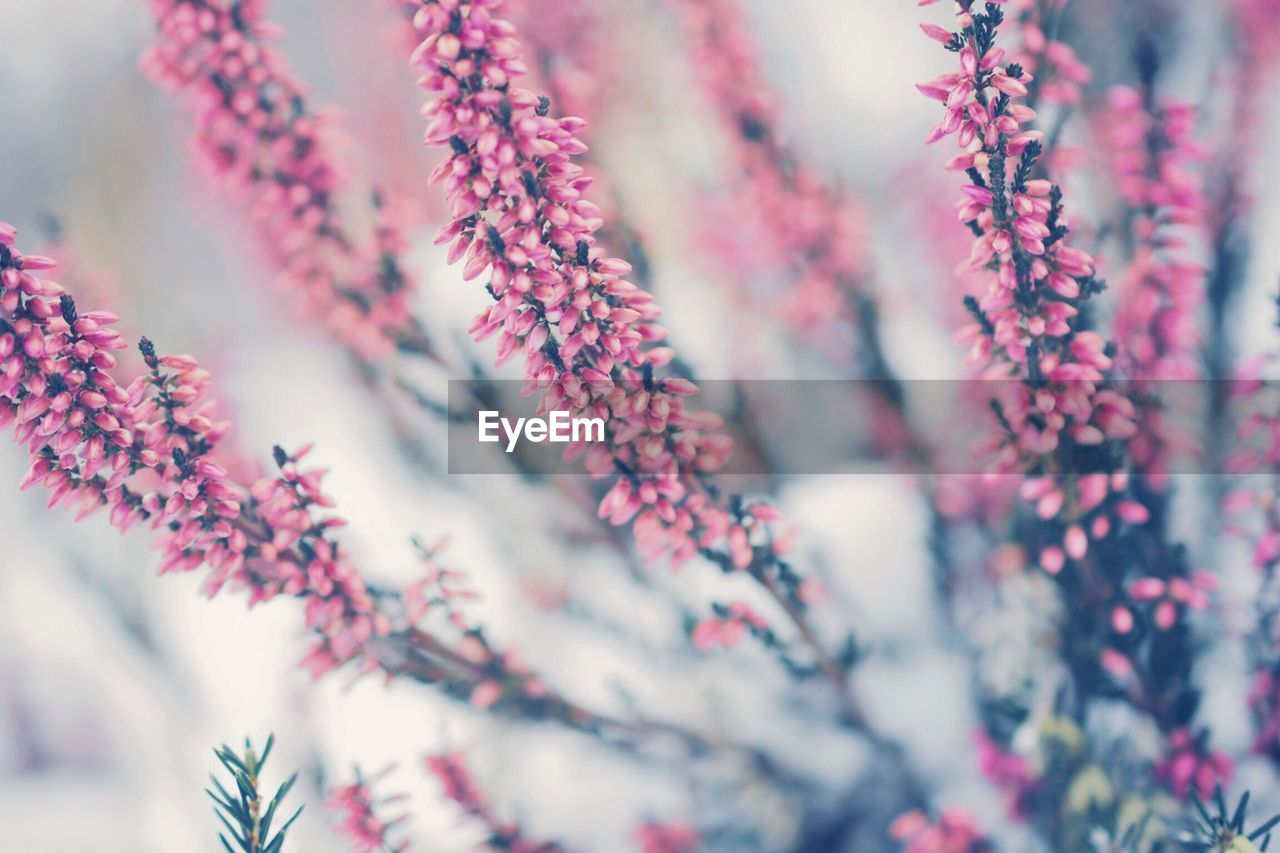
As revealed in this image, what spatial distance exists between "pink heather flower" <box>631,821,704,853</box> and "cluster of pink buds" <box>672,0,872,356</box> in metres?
0.45

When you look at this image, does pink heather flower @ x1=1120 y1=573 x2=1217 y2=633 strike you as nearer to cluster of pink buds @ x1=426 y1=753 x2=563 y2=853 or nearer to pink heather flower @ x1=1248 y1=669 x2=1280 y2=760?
pink heather flower @ x1=1248 y1=669 x2=1280 y2=760

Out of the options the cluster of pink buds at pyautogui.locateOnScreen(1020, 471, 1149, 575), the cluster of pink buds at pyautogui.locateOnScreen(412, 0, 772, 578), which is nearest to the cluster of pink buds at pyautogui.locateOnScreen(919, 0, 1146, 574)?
the cluster of pink buds at pyautogui.locateOnScreen(1020, 471, 1149, 575)

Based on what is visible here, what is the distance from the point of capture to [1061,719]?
0.60 m

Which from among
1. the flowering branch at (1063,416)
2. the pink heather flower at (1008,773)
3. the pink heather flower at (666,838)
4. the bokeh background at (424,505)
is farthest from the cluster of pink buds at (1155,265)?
the pink heather flower at (666,838)

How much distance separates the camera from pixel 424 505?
0.80m

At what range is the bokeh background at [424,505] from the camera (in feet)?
2.32

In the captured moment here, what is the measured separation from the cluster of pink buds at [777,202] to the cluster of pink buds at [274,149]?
0.28m

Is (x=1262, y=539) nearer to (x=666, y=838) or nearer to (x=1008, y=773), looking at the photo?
(x=1008, y=773)

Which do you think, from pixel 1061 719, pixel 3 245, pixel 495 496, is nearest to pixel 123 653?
pixel 495 496

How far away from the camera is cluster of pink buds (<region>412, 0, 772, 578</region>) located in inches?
14.3

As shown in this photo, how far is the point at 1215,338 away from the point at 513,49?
633 millimetres

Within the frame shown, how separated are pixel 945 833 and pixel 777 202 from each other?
19.8 inches

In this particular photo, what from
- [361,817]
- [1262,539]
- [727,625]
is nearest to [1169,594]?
[1262,539]

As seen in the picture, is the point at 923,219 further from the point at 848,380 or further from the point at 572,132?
the point at 572,132
